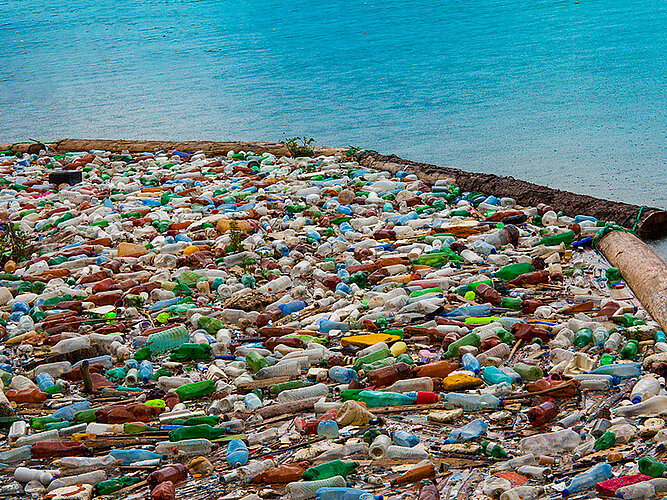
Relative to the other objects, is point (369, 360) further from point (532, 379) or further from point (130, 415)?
point (130, 415)

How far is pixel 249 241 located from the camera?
513cm

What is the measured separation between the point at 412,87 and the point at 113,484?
10.5 metres

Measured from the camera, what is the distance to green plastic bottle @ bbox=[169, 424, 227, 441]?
9.18ft

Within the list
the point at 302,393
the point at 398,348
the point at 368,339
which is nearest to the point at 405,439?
the point at 302,393

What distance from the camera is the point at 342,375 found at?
10.5 ft

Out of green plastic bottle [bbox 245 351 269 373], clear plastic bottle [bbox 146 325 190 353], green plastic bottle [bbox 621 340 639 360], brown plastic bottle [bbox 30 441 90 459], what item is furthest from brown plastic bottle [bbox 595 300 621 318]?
brown plastic bottle [bbox 30 441 90 459]

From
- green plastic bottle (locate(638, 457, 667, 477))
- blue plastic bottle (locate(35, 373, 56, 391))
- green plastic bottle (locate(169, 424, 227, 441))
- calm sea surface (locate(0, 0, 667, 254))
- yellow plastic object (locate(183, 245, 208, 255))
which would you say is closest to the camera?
green plastic bottle (locate(638, 457, 667, 477))

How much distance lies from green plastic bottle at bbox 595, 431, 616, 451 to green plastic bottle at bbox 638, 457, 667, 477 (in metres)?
0.20

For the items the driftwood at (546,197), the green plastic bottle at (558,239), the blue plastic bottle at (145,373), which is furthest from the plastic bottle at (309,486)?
the driftwood at (546,197)

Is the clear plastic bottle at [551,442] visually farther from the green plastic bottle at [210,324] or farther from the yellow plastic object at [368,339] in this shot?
the green plastic bottle at [210,324]

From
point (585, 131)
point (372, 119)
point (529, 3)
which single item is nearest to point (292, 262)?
point (585, 131)

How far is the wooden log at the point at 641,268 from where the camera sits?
362 centimetres

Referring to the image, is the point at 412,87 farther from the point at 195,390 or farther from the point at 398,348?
the point at 195,390

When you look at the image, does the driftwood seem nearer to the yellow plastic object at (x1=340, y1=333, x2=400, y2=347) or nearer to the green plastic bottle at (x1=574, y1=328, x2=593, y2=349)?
the green plastic bottle at (x1=574, y1=328, x2=593, y2=349)
